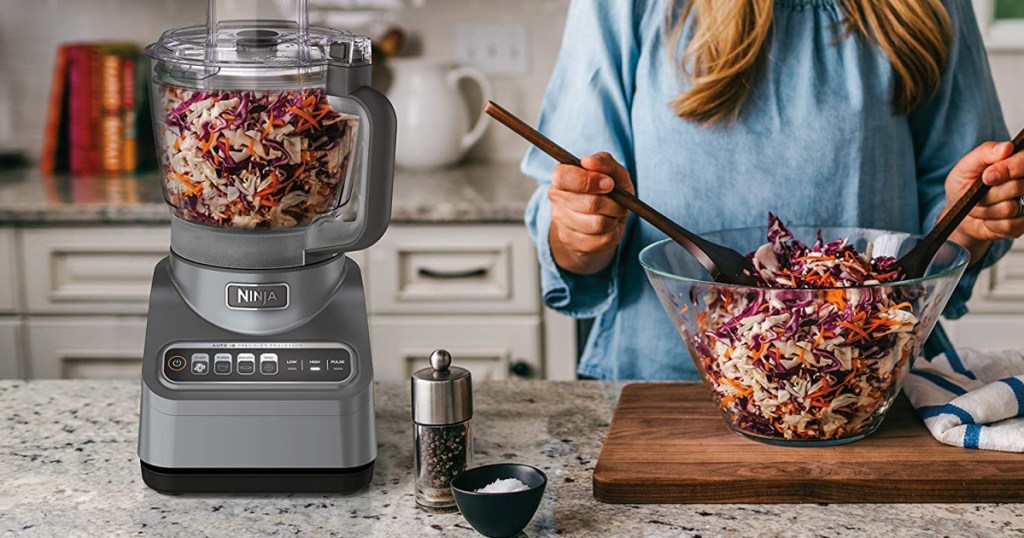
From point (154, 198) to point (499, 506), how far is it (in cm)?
175

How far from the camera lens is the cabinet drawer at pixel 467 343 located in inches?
94.0

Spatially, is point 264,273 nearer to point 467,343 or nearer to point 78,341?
point 467,343

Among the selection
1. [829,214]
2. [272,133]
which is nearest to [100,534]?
[272,133]

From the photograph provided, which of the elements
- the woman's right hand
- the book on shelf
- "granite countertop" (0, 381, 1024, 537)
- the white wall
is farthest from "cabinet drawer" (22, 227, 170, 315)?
the white wall

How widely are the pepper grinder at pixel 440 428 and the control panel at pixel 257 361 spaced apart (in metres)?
0.09

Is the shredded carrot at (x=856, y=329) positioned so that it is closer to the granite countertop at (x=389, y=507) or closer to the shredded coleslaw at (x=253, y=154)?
the granite countertop at (x=389, y=507)

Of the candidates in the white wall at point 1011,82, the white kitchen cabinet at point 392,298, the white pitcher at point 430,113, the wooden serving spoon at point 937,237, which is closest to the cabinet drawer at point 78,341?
the white kitchen cabinet at point 392,298

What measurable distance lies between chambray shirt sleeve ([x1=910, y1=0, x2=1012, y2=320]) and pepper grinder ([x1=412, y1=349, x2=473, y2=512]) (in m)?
0.75

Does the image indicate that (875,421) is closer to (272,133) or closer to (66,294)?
(272,133)

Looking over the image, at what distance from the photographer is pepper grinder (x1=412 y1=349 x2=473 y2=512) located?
3.13 feet

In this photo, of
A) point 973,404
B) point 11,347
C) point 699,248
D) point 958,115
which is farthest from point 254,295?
point 11,347

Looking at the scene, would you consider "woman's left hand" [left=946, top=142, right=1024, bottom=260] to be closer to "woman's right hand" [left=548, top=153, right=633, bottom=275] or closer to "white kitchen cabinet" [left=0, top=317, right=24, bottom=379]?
"woman's right hand" [left=548, top=153, right=633, bottom=275]

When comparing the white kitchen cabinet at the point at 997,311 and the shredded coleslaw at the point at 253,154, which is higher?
the shredded coleslaw at the point at 253,154

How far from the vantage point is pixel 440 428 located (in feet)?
3.19
